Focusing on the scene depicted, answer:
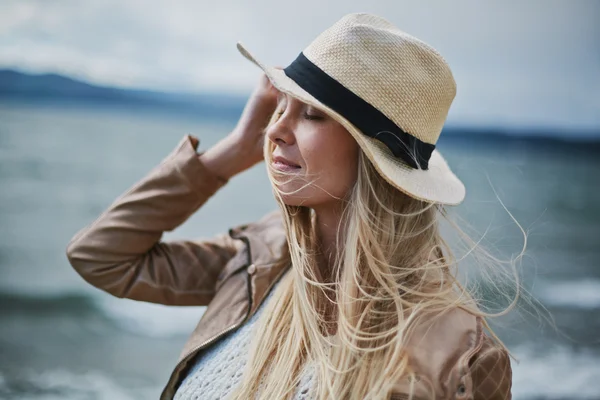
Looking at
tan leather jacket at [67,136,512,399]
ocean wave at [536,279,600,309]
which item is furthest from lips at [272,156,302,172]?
ocean wave at [536,279,600,309]

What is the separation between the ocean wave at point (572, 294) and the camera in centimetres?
342

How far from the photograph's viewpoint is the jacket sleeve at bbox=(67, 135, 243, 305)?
1395 mm

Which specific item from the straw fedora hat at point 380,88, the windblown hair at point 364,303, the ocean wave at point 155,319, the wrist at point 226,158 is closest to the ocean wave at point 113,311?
the ocean wave at point 155,319

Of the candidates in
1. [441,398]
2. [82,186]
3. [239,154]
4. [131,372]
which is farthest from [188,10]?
[441,398]

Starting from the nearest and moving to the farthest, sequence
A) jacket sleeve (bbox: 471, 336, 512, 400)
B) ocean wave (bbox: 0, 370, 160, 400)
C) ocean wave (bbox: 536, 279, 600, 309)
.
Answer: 1. jacket sleeve (bbox: 471, 336, 512, 400)
2. ocean wave (bbox: 0, 370, 160, 400)
3. ocean wave (bbox: 536, 279, 600, 309)

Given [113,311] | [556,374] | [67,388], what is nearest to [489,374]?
[556,374]

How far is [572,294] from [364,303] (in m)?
2.78

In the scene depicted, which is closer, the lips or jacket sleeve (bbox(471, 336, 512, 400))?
jacket sleeve (bbox(471, 336, 512, 400))

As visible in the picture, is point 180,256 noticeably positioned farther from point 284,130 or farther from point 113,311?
point 113,311

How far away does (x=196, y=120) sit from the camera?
12.1 ft

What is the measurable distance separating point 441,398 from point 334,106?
502 millimetres

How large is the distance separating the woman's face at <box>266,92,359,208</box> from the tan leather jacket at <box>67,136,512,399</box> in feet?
0.94

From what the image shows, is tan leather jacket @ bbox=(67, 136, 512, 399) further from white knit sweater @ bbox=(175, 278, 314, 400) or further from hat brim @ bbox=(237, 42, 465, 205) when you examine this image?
hat brim @ bbox=(237, 42, 465, 205)

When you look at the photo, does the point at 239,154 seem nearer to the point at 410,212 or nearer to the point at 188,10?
the point at 410,212
